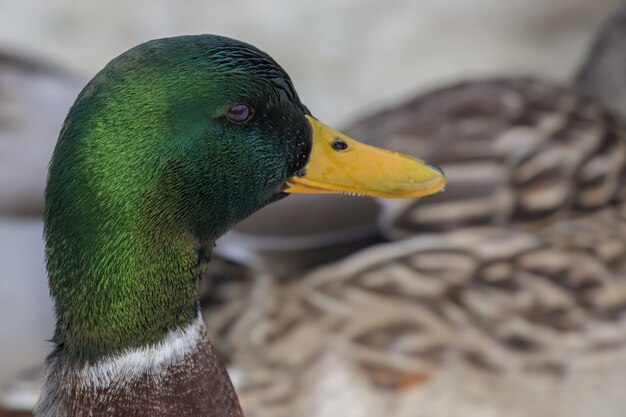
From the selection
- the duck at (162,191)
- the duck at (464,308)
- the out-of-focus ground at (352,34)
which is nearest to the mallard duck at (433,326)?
the duck at (464,308)

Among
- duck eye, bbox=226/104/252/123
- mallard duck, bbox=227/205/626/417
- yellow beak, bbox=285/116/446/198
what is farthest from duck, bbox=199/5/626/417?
duck eye, bbox=226/104/252/123

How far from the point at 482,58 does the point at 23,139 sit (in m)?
2.19

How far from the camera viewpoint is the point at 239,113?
136cm

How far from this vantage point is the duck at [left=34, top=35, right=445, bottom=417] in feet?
4.30

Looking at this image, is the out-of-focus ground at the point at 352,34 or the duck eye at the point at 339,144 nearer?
the duck eye at the point at 339,144

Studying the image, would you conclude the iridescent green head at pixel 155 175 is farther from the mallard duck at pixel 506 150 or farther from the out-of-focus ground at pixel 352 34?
the out-of-focus ground at pixel 352 34

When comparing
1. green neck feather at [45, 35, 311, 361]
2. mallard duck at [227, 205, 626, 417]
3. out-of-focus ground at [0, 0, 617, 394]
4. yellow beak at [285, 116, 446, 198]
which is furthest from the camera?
out-of-focus ground at [0, 0, 617, 394]

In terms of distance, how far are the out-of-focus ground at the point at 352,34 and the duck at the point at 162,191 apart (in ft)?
9.16

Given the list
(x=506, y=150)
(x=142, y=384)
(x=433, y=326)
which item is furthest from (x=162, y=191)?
(x=506, y=150)

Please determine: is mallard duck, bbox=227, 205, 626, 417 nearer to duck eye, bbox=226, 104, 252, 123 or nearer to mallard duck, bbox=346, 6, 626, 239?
mallard duck, bbox=346, 6, 626, 239

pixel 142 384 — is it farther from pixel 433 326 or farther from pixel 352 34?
pixel 352 34

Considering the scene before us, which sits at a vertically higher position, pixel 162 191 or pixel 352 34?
pixel 352 34

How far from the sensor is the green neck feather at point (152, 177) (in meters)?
1.31

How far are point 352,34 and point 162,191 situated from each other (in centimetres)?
317
